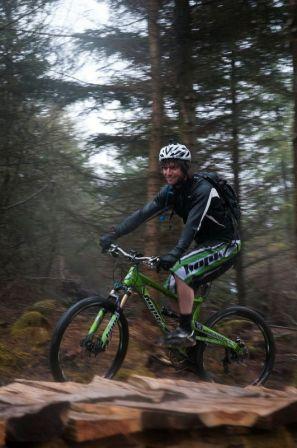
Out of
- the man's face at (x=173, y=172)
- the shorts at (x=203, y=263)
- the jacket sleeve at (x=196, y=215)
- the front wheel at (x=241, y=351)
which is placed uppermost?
the man's face at (x=173, y=172)

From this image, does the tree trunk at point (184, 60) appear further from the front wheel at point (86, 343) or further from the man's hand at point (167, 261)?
the front wheel at point (86, 343)

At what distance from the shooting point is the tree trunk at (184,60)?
787 cm

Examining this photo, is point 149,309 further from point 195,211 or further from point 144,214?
Answer: point 195,211

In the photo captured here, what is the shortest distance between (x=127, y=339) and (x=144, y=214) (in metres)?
1.40

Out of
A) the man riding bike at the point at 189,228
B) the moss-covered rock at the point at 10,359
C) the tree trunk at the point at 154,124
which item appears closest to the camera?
the man riding bike at the point at 189,228

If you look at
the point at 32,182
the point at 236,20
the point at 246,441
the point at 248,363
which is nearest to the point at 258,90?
the point at 236,20

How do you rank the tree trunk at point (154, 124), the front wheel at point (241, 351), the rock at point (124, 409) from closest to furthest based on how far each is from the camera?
the rock at point (124, 409) < the front wheel at point (241, 351) < the tree trunk at point (154, 124)

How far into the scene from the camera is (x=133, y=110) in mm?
9203

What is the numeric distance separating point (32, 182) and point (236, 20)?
17.7 ft

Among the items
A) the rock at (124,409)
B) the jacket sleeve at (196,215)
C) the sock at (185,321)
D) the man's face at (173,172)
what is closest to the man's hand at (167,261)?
the jacket sleeve at (196,215)

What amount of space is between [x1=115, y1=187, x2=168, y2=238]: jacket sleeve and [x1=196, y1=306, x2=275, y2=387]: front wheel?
1420 mm

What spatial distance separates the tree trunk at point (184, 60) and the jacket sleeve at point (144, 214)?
9.33ft

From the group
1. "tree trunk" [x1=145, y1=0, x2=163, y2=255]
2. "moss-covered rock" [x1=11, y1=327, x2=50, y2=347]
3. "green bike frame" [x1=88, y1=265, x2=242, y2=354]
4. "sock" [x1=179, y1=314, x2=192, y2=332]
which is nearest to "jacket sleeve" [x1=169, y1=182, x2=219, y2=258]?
"green bike frame" [x1=88, y1=265, x2=242, y2=354]

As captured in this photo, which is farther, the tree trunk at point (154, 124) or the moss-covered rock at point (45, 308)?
the moss-covered rock at point (45, 308)
